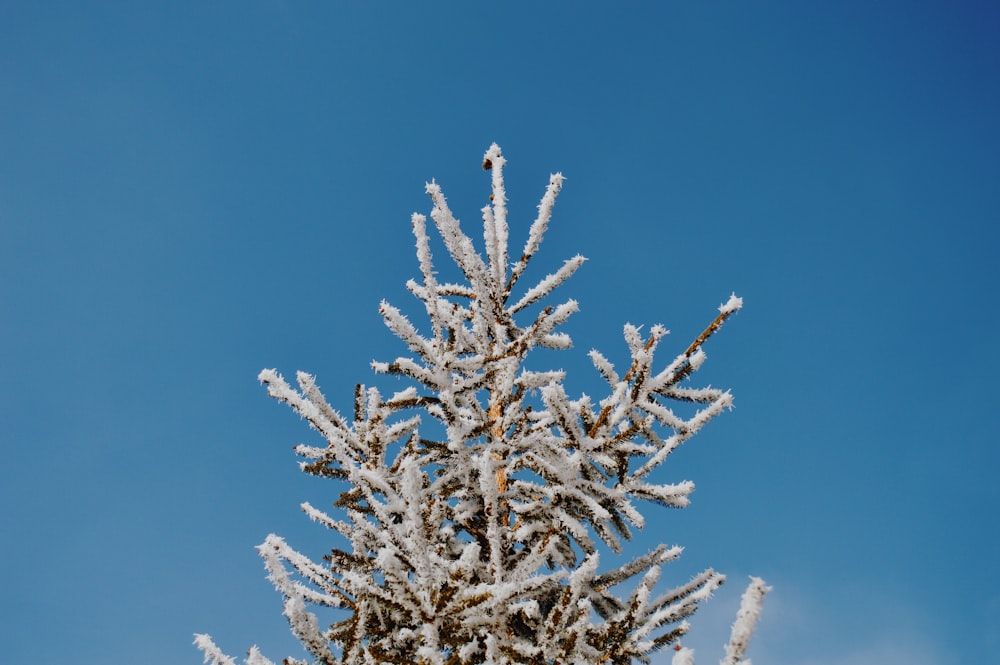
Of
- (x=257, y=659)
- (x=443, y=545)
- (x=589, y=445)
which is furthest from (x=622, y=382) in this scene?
(x=257, y=659)

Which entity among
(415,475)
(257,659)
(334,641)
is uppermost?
(415,475)

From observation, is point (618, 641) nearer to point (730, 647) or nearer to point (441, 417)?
point (730, 647)

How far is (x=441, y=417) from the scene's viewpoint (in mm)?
Answer: 5980

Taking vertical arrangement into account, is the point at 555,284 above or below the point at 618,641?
above

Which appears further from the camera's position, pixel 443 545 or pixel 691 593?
pixel 443 545

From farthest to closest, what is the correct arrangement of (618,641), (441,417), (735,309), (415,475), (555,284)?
(441,417)
(555,284)
(735,309)
(618,641)
(415,475)

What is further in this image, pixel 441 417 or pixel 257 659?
pixel 441 417

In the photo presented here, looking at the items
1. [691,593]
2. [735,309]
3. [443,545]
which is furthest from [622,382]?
[443,545]

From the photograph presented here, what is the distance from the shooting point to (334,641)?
458 cm

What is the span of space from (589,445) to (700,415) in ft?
2.93

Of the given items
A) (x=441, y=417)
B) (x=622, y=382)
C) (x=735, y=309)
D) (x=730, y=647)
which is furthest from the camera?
(x=441, y=417)

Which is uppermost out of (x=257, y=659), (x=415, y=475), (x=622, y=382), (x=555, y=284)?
(x=555, y=284)

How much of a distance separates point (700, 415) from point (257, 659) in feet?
11.2

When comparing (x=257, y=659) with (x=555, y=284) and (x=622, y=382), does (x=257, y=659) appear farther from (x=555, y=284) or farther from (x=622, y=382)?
(x=555, y=284)
